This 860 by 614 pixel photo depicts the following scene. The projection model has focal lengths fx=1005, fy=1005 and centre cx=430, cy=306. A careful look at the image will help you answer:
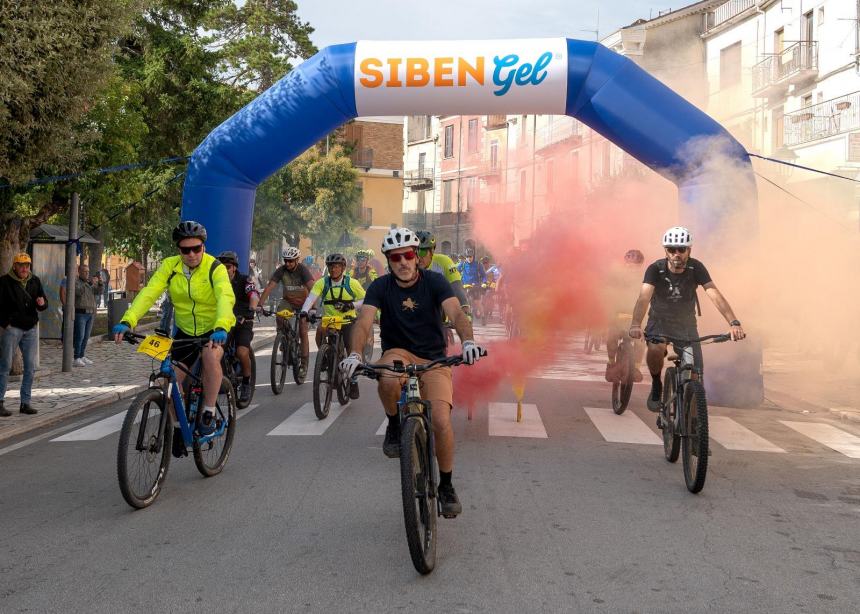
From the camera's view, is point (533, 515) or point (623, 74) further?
point (623, 74)

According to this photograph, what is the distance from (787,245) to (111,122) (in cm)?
1077

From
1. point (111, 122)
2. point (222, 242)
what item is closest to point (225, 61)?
point (111, 122)

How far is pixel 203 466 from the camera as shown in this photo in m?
7.48

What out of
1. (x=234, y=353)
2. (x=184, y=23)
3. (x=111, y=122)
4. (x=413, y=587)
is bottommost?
(x=413, y=587)

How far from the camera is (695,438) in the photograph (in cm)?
727

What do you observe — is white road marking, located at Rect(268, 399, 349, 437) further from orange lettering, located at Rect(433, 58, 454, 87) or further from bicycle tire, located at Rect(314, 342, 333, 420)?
orange lettering, located at Rect(433, 58, 454, 87)

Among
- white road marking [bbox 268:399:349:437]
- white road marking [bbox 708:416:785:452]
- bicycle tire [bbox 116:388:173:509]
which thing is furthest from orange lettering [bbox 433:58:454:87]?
bicycle tire [bbox 116:388:173:509]

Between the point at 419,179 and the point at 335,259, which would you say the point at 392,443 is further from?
the point at 419,179

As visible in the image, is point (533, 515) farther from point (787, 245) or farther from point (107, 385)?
point (787, 245)

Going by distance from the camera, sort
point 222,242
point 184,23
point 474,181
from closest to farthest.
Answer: point 222,242 → point 184,23 → point 474,181

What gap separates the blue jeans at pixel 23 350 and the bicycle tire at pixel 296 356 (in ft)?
10.5

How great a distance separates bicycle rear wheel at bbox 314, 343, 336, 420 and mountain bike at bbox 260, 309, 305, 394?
1.67 meters

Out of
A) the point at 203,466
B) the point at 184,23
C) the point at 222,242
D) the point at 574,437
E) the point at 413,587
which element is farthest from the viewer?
the point at 184,23

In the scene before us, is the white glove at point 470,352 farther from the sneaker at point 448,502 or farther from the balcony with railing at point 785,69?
the balcony with railing at point 785,69
